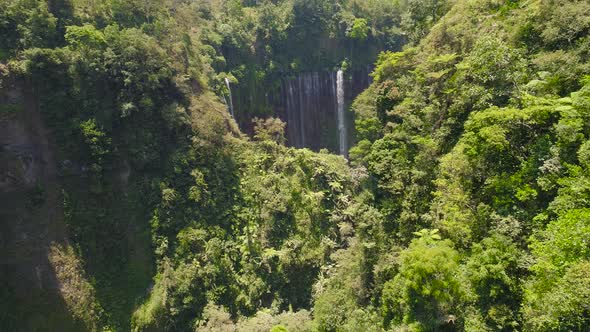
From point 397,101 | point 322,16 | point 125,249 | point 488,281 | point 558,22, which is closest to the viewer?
point 488,281

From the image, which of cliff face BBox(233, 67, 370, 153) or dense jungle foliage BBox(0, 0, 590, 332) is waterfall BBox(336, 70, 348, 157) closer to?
cliff face BBox(233, 67, 370, 153)

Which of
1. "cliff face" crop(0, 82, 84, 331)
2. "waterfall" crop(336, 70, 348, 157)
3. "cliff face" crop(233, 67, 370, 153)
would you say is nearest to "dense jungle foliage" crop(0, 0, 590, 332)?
"cliff face" crop(0, 82, 84, 331)

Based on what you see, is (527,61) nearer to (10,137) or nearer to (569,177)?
(569,177)

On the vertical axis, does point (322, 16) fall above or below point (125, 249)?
above

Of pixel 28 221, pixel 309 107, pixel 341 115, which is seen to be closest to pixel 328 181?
pixel 341 115

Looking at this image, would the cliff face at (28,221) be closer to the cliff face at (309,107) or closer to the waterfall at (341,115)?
the cliff face at (309,107)

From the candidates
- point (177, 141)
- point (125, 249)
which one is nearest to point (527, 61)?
point (177, 141)

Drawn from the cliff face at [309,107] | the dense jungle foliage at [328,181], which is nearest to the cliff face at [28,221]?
the dense jungle foliage at [328,181]
